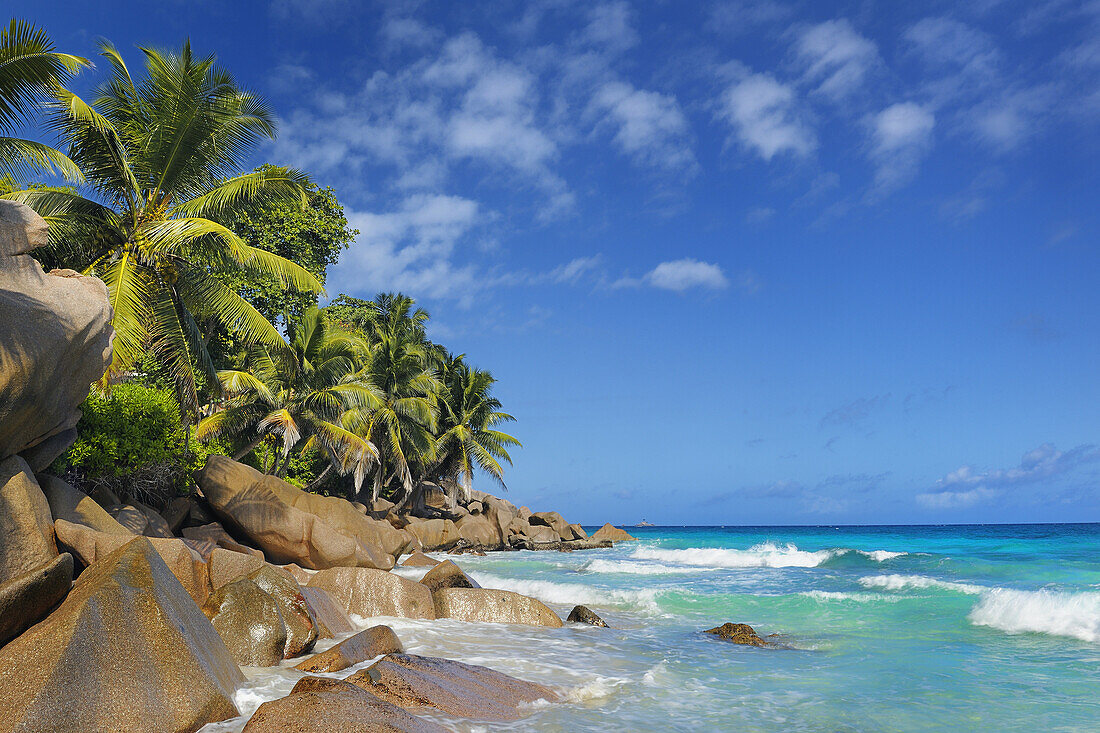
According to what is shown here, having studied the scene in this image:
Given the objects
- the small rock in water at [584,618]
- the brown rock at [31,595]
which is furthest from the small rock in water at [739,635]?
the brown rock at [31,595]

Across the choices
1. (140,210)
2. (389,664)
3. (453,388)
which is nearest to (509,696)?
(389,664)

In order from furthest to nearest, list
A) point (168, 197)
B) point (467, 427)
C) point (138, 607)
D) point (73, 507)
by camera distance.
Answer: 1. point (467, 427)
2. point (168, 197)
3. point (73, 507)
4. point (138, 607)

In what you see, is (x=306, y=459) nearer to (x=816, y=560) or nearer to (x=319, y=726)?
(x=816, y=560)

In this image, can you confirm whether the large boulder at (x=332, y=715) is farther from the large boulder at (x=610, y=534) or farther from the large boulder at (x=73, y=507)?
the large boulder at (x=610, y=534)

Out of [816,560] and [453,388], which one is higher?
[453,388]

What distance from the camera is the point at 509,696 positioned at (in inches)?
254

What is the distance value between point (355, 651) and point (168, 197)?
38.7 ft

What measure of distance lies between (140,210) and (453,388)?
26.0m

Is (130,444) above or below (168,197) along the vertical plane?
below

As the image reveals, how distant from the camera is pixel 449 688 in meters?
6.05

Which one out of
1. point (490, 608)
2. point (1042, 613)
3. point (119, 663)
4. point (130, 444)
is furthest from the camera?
point (130, 444)

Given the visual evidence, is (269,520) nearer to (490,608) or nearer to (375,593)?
(375,593)

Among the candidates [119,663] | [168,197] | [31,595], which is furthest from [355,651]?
[168,197]

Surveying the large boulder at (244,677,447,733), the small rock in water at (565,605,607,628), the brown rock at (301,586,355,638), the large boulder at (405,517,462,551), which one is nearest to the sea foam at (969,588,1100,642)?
the small rock in water at (565,605,607,628)
